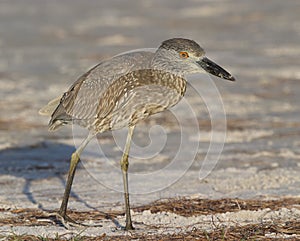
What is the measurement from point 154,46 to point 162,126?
670cm

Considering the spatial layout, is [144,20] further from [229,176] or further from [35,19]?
[229,176]

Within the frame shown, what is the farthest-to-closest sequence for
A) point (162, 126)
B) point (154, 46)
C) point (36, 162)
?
point (154, 46)
point (162, 126)
point (36, 162)

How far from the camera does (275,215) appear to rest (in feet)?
21.4

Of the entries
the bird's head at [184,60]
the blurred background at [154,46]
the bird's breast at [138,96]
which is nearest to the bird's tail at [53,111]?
the bird's breast at [138,96]

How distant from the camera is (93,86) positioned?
6.61 m

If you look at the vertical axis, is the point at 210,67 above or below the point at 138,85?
above

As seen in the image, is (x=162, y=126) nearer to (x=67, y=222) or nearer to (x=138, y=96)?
(x=138, y=96)

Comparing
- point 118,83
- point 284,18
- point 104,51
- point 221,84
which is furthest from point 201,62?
point 284,18

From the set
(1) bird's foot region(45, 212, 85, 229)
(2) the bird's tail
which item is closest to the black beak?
(2) the bird's tail

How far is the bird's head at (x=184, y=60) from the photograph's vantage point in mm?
6336

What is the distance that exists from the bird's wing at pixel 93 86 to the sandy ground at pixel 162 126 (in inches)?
33.4

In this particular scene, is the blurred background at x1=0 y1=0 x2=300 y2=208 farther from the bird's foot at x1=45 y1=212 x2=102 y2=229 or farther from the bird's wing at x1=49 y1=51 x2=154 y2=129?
the bird's wing at x1=49 y1=51 x2=154 y2=129

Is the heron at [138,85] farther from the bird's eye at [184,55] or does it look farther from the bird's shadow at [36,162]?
the bird's shadow at [36,162]

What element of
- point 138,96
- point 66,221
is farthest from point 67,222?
point 138,96
